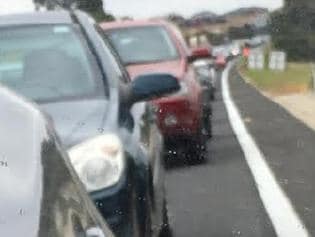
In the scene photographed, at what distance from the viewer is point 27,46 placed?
7.57 meters

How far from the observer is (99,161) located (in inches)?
242

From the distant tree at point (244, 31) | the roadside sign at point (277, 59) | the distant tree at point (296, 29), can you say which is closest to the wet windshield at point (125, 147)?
the distant tree at point (244, 31)

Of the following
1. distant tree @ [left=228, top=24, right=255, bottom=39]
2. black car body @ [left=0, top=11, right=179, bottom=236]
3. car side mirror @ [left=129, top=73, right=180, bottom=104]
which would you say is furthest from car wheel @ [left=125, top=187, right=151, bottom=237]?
distant tree @ [left=228, top=24, right=255, bottom=39]

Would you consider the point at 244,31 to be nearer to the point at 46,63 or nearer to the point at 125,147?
the point at 46,63

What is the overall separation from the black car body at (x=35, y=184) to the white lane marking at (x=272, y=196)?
567cm

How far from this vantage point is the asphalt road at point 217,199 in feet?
31.5

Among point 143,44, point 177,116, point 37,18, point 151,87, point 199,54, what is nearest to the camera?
point 151,87

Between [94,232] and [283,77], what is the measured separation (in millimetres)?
59870

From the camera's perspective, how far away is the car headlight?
238 inches

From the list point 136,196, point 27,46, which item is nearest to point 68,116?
point 136,196

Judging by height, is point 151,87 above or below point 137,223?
above

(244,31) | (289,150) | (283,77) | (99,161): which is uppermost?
(99,161)

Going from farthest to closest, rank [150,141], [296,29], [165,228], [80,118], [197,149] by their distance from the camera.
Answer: [296,29], [197,149], [165,228], [150,141], [80,118]

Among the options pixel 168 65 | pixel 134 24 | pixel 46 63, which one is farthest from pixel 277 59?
pixel 46 63
